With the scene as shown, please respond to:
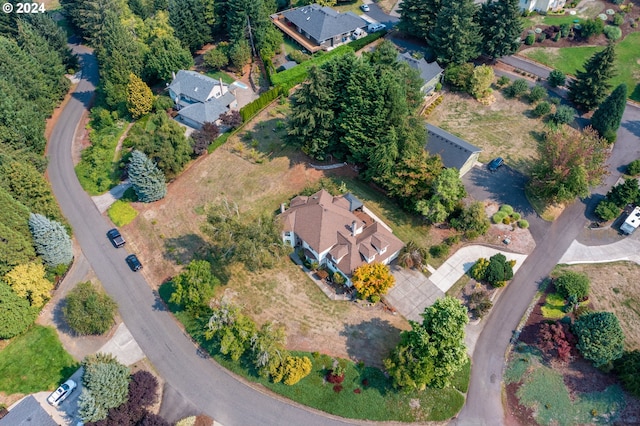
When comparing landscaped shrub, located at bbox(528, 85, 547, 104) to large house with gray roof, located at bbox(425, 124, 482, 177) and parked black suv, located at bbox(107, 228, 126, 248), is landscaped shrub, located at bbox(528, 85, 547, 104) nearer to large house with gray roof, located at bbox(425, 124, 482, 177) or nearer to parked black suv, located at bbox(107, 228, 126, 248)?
large house with gray roof, located at bbox(425, 124, 482, 177)

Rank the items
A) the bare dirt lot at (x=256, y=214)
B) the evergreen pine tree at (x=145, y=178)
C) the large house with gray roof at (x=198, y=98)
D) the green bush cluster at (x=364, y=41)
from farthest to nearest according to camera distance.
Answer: the green bush cluster at (x=364, y=41)
the large house with gray roof at (x=198, y=98)
the evergreen pine tree at (x=145, y=178)
the bare dirt lot at (x=256, y=214)

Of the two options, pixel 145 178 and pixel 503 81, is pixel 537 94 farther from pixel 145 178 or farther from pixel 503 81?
pixel 145 178

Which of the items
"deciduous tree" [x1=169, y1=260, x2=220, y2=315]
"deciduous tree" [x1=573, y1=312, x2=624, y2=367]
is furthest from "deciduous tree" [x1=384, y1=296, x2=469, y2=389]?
"deciduous tree" [x1=169, y1=260, x2=220, y2=315]

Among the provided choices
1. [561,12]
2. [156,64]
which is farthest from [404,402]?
[561,12]

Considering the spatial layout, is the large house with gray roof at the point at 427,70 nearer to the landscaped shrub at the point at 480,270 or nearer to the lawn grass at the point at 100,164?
the landscaped shrub at the point at 480,270

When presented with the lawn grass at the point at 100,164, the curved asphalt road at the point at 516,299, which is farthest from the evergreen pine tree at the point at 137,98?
the curved asphalt road at the point at 516,299
